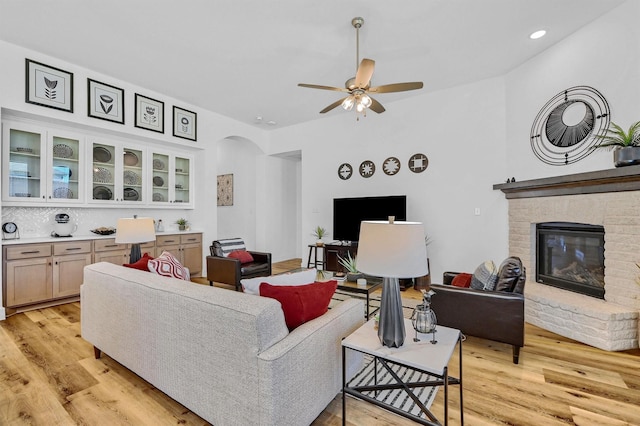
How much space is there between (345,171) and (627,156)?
3.72m

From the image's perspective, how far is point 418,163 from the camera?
4.71 m

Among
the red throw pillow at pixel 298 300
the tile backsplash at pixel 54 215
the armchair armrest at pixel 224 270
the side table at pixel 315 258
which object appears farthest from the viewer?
the side table at pixel 315 258

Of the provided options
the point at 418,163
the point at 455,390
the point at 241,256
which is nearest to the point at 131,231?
the point at 241,256

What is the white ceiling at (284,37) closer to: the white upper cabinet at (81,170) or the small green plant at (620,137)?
the white upper cabinet at (81,170)

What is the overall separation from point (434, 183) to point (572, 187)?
1.80 m

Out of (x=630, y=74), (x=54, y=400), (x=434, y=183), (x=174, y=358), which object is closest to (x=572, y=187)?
(x=630, y=74)

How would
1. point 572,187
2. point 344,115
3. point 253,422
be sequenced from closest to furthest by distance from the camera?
point 253,422, point 572,187, point 344,115

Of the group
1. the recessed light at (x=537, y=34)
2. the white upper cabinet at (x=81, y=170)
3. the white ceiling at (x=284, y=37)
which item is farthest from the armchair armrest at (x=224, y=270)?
the recessed light at (x=537, y=34)

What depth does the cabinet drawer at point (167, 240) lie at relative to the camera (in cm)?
451

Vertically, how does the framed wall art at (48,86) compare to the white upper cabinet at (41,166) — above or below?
above

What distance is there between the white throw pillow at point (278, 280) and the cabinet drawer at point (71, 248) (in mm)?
3307

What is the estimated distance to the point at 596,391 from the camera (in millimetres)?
1900

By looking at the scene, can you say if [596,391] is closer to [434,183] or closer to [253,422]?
[253,422]

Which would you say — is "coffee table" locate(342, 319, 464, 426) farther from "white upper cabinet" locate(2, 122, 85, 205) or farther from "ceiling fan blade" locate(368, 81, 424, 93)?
"white upper cabinet" locate(2, 122, 85, 205)
